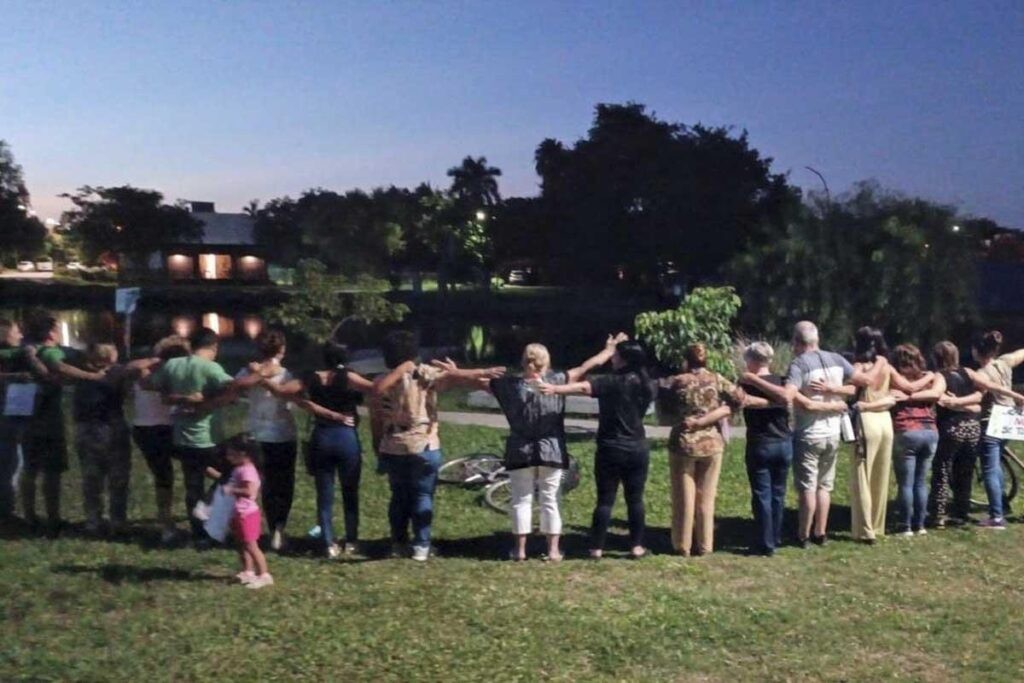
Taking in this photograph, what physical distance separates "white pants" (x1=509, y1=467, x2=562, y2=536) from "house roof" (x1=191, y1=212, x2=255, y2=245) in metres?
36.3

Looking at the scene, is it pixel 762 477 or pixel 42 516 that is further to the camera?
A: pixel 42 516

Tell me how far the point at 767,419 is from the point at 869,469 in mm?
1131

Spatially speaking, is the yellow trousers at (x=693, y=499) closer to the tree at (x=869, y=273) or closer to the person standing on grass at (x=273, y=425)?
the person standing on grass at (x=273, y=425)

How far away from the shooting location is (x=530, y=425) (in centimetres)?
732

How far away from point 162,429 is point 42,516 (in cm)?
165

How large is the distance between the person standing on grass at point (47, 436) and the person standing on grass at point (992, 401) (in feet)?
23.9

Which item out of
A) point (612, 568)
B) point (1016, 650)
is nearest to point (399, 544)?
point (612, 568)

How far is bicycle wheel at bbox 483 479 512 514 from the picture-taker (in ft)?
30.5

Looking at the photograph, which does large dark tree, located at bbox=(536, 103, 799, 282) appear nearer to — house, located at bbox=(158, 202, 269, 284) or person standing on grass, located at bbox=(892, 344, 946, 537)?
house, located at bbox=(158, 202, 269, 284)

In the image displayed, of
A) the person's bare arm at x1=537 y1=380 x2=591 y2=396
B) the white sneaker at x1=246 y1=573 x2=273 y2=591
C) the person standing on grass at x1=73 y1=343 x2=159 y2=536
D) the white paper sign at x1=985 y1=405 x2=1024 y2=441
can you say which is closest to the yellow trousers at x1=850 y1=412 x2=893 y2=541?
the white paper sign at x1=985 y1=405 x2=1024 y2=441

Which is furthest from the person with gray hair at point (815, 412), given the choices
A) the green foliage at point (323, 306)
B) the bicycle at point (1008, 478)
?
the green foliage at point (323, 306)

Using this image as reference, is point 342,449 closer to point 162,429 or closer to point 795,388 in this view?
point 162,429

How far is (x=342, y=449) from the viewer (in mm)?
7363

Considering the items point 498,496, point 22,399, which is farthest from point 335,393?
point 498,496
